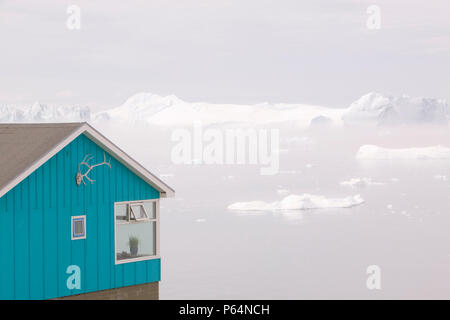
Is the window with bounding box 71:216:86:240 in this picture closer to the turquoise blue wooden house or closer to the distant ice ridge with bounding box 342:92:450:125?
the turquoise blue wooden house

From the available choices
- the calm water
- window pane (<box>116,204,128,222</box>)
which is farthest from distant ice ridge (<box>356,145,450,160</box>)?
window pane (<box>116,204,128,222</box>)

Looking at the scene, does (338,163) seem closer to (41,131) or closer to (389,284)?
(389,284)

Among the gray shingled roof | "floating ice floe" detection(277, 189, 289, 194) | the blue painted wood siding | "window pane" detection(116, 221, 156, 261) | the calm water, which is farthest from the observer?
"floating ice floe" detection(277, 189, 289, 194)

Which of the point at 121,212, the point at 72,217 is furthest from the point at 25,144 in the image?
the point at 121,212

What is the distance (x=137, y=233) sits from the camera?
19.6 m

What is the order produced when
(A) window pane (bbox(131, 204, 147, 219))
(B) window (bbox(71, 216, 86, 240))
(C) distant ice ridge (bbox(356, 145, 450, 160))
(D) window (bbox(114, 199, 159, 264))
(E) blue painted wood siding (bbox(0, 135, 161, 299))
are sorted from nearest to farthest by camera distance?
(E) blue painted wood siding (bbox(0, 135, 161, 299)) → (B) window (bbox(71, 216, 86, 240)) → (D) window (bbox(114, 199, 159, 264)) → (A) window pane (bbox(131, 204, 147, 219)) → (C) distant ice ridge (bbox(356, 145, 450, 160))

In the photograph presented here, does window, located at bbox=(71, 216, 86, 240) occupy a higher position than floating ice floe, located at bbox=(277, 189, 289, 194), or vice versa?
floating ice floe, located at bbox=(277, 189, 289, 194)

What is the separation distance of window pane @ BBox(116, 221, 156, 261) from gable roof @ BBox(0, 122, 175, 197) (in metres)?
1.07

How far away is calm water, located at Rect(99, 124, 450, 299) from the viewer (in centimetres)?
6150

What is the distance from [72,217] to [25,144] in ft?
6.74

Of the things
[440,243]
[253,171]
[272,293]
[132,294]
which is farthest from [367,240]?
[132,294]

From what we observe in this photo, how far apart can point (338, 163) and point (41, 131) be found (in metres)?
87.3

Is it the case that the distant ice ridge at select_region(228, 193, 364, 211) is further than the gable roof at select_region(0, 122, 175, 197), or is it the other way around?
the distant ice ridge at select_region(228, 193, 364, 211)
